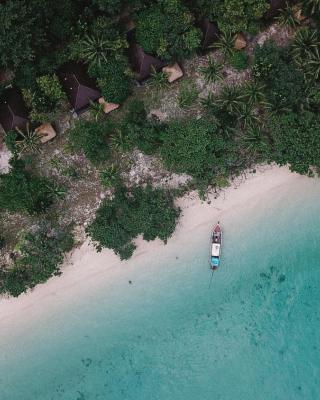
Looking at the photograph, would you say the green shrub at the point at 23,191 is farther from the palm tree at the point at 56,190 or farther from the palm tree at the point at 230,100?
the palm tree at the point at 230,100

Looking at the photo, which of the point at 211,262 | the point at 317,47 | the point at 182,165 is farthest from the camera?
the point at 211,262

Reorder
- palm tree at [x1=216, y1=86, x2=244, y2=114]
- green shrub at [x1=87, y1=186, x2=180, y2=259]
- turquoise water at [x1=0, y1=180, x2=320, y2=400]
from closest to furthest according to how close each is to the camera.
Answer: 1. palm tree at [x1=216, y1=86, x2=244, y2=114]
2. green shrub at [x1=87, y1=186, x2=180, y2=259]
3. turquoise water at [x1=0, y1=180, x2=320, y2=400]

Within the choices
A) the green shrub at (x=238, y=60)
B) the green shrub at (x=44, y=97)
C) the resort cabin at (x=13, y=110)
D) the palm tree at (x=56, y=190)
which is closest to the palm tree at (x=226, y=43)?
the green shrub at (x=238, y=60)

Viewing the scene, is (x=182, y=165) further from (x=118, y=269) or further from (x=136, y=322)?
(x=136, y=322)

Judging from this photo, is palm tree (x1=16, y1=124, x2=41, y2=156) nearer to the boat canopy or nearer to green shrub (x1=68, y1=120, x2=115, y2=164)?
green shrub (x1=68, y1=120, x2=115, y2=164)

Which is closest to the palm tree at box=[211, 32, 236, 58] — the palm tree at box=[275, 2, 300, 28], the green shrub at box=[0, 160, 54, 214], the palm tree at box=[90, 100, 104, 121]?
the palm tree at box=[275, 2, 300, 28]

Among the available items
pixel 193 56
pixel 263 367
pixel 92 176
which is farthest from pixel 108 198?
pixel 263 367
